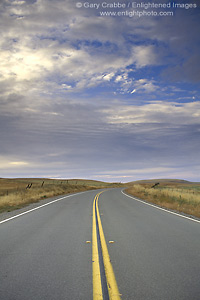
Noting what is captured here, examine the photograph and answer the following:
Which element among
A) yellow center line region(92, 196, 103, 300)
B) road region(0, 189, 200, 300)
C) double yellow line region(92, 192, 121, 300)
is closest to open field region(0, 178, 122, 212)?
road region(0, 189, 200, 300)

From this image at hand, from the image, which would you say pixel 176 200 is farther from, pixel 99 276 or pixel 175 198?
pixel 99 276

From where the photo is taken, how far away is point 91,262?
5684 millimetres

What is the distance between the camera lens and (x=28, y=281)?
14.8ft

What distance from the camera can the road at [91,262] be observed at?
13.5ft

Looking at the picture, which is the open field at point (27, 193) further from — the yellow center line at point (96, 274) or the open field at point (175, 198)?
the yellow center line at point (96, 274)

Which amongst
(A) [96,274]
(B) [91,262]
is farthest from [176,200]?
(A) [96,274]

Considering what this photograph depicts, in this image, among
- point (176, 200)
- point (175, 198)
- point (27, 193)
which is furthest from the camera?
point (27, 193)

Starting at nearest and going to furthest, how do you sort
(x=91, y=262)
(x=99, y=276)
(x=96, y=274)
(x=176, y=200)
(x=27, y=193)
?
(x=99, y=276) < (x=96, y=274) < (x=91, y=262) < (x=176, y=200) < (x=27, y=193)

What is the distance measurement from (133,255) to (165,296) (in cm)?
223

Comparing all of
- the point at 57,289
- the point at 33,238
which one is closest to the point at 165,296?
the point at 57,289

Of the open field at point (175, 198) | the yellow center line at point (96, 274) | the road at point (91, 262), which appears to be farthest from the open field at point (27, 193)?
the yellow center line at point (96, 274)

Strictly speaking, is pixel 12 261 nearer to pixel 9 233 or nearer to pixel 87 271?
pixel 87 271

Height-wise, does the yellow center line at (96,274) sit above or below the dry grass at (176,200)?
below

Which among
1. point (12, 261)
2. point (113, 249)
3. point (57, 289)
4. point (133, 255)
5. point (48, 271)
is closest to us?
point (57, 289)
